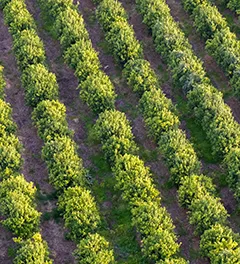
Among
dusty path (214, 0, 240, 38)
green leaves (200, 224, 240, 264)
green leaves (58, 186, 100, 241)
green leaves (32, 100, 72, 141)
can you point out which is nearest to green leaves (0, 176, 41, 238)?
green leaves (58, 186, 100, 241)

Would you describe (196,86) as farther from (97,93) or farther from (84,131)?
(84,131)

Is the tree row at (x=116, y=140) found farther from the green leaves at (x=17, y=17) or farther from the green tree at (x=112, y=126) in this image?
the green leaves at (x=17, y=17)

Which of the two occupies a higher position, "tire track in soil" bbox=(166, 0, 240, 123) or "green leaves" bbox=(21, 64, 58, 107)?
"tire track in soil" bbox=(166, 0, 240, 123)

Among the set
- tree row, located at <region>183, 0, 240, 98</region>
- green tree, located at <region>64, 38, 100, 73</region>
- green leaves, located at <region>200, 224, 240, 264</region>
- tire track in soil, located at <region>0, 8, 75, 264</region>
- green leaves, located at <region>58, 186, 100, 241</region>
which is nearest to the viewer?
green leaves, located at <region>200, 224, 240, 264</region>

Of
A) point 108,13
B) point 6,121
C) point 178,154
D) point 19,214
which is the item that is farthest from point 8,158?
point 108,13

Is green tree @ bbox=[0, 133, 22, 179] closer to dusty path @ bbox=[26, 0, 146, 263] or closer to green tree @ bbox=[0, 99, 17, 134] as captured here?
green tree @ bbox=[0, 99, 17, 134]
